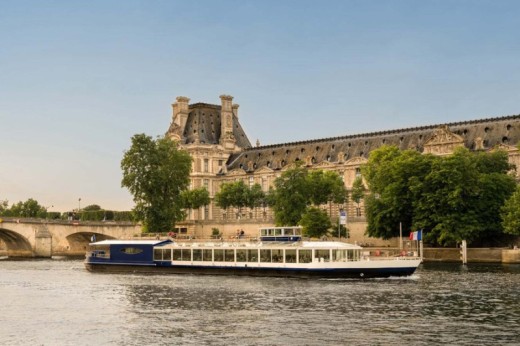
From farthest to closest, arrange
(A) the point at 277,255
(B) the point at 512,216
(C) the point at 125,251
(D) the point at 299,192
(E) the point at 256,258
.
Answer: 1. (D) the point at 299,192
2. (B) the point at 512,216
3. (C) the point at 125,251
4. (E) the point at 256,258
5. (A) the point at 277,255

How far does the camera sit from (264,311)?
52312 millimetres

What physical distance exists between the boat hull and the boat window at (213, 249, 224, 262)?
2.70ft

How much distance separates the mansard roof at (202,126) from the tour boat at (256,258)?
80.0 metres

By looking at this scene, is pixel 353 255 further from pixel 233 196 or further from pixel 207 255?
pixel 233 196

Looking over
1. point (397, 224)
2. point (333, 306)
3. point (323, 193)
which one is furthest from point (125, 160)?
point (333, 306)

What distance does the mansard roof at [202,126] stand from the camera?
178m

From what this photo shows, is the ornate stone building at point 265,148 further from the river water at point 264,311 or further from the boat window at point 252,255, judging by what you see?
the river water at point 264,311

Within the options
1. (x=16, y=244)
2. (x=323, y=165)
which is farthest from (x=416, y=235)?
(x=16, y=244)

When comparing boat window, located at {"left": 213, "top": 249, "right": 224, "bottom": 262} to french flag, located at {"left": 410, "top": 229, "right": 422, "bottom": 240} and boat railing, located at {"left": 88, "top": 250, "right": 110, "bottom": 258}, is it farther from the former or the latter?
french flag, located at {"left": 410, "top": 229, "right": 422, "bottom": 240}

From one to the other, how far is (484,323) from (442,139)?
95.3 m

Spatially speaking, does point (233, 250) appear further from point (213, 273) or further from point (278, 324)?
point (278, 324)

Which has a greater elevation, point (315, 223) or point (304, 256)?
point (315, 223)

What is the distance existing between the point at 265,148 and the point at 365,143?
27616 mm

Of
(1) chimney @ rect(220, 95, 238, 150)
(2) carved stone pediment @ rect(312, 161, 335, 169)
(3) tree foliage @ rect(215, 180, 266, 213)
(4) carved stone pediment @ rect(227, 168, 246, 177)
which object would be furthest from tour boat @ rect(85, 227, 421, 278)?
(1) chimney @ rect(220, 95, 238, 150)
